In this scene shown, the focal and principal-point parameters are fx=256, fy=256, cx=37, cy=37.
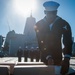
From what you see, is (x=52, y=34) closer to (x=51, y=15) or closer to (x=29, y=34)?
(x=51, y=15)

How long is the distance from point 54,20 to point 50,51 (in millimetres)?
476

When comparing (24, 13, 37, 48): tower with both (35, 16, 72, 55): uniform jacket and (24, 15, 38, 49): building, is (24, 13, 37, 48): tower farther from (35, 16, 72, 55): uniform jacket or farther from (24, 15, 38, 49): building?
(35, 16, 72, 55): uniform jacket

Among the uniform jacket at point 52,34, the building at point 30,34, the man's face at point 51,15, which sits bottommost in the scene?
the uniform jacket at point 52,34

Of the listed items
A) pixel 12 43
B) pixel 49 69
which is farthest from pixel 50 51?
pixel 12 43

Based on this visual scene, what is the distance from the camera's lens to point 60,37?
12.6 feet

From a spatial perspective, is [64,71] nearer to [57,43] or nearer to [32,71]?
[32,71]

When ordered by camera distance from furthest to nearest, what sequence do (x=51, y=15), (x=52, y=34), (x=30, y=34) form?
1. (x=30, y=34)
2. (x=51, y=15)
3. (x=52, y=34)

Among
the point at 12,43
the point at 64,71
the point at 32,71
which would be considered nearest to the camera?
the point at 32,71

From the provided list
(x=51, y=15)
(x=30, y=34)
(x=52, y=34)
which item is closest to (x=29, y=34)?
(x=30, y=34)

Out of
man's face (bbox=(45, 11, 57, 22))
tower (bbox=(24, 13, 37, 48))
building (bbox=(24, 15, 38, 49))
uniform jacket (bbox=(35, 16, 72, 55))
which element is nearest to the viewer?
uniform jacket (bbox=(35, 16, 72, 55))

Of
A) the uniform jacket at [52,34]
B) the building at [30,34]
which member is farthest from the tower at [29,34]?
the uniform jacket at [52,34]

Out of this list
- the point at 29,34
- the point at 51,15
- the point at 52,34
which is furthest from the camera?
the point at 29,34

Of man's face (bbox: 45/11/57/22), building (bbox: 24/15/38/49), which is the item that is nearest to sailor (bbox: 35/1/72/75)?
man's face (bbox: 45/11/57/22)

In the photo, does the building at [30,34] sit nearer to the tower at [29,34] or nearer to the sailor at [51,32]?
the tower at [29,34]
